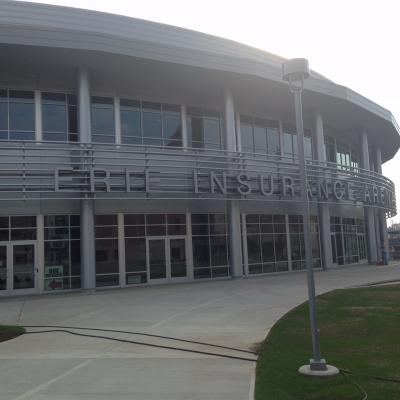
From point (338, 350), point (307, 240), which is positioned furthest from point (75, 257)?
point (307, 240)

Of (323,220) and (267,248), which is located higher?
(323,220)

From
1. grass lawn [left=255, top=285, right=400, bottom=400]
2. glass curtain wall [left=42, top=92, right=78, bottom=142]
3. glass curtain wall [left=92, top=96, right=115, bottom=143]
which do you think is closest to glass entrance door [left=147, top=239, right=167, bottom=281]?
glass curtain wall [left=92, top=96, right=115, bottom=143]

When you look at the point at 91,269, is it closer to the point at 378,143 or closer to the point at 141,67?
the point at 141,67

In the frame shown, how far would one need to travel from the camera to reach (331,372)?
22.9ft

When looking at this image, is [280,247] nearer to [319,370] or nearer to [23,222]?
[23,222]

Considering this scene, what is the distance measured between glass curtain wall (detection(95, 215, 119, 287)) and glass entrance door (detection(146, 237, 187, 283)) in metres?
1.67

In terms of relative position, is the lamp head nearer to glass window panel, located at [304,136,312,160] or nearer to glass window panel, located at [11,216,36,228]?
glass window panel, located at [11,216,36,228]

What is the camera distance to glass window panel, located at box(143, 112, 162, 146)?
2352cm

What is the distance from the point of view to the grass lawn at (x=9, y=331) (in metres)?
10.9

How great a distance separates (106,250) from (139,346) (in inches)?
502

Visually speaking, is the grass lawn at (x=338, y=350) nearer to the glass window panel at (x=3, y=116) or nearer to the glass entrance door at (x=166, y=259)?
the glass entrance door at (x=166, y=259)

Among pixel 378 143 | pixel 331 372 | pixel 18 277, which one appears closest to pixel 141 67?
pixel 18 277

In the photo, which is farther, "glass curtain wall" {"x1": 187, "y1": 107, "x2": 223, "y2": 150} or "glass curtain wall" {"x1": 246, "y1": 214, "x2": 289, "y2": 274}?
"glass curtain wall" {"x1": 246, "y1": 214, "x2": 289, "y2": 274}

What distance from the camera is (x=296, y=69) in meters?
7.62
